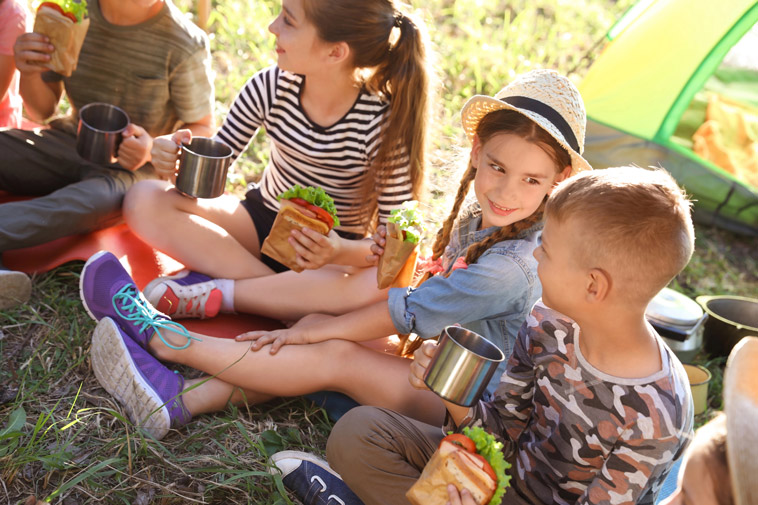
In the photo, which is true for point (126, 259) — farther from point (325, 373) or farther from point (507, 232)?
Answer: point (507, 232)

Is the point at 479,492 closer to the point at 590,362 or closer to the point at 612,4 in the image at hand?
the point at 590,362

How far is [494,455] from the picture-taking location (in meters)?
1.84

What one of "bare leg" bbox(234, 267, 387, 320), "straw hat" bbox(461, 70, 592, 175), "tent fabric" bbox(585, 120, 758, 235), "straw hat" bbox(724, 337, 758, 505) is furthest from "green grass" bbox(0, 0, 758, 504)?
"tent fabric" bbox(585, 120, 758, 235)

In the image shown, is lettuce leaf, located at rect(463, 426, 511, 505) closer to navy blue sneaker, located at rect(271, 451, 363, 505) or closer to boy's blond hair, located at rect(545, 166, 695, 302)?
boy's blond hair, located at rect(545, 166, 695, 302)

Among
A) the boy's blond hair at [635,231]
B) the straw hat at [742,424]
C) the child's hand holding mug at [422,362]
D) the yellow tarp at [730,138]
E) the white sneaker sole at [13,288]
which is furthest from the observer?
the yellow tarp at [730,138]

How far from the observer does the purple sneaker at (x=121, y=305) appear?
112 inches

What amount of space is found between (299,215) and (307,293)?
Result: 0.45 m

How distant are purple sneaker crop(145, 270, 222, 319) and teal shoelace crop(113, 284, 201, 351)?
0.17m

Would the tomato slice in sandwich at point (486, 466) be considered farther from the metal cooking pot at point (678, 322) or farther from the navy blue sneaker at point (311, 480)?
the metal cooking pot at point (678, 322)

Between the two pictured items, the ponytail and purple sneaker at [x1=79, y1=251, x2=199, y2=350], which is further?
the ponytail

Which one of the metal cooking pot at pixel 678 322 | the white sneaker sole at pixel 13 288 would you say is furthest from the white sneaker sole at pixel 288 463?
the metal cooking pot at pixel 678 322

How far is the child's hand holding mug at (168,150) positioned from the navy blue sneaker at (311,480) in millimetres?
1398

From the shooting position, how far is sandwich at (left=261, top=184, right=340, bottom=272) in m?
2.85

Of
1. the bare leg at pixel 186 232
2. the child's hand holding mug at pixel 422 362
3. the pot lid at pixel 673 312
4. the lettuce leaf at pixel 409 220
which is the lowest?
the bare leg at pixel 186 232
